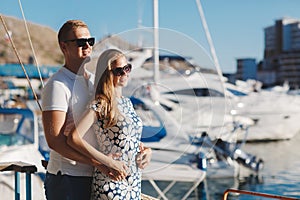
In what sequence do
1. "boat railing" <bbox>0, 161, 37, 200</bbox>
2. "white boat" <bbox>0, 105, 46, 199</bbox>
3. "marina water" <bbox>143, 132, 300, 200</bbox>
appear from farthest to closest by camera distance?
"marina water" <bbox>143, 132, 300, 200</bbox>, "white boat" <bbox>0, 105, 46, 199</bbox>, "boat railing" <bbox>0, 161, 37, 200</bbox>

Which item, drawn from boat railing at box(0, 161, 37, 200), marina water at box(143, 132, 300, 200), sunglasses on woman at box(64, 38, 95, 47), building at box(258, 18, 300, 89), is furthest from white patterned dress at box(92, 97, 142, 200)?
building at box(258, 18, 300, 89)

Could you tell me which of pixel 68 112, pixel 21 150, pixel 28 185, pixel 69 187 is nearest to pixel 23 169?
pixel 28 185

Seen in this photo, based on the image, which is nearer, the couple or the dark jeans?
the couple

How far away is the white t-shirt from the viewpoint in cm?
216

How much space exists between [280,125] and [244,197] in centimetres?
1478

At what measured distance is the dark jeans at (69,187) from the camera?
2264mm

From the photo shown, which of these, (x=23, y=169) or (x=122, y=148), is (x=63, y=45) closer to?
(x=122, y=148)

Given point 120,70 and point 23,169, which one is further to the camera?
point 23,169

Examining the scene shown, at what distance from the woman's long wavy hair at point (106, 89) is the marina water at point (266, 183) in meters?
5.11

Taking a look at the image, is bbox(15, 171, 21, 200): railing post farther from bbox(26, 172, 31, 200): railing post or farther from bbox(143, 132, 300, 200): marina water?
bbox(143, 132, 300, 200): marina water

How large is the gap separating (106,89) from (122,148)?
223 mm

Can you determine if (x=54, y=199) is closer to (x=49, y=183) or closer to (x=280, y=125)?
(x=49, y=183)

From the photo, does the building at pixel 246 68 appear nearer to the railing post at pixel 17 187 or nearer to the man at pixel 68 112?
the railing post at pixel 17 187

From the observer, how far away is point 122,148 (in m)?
2.16
